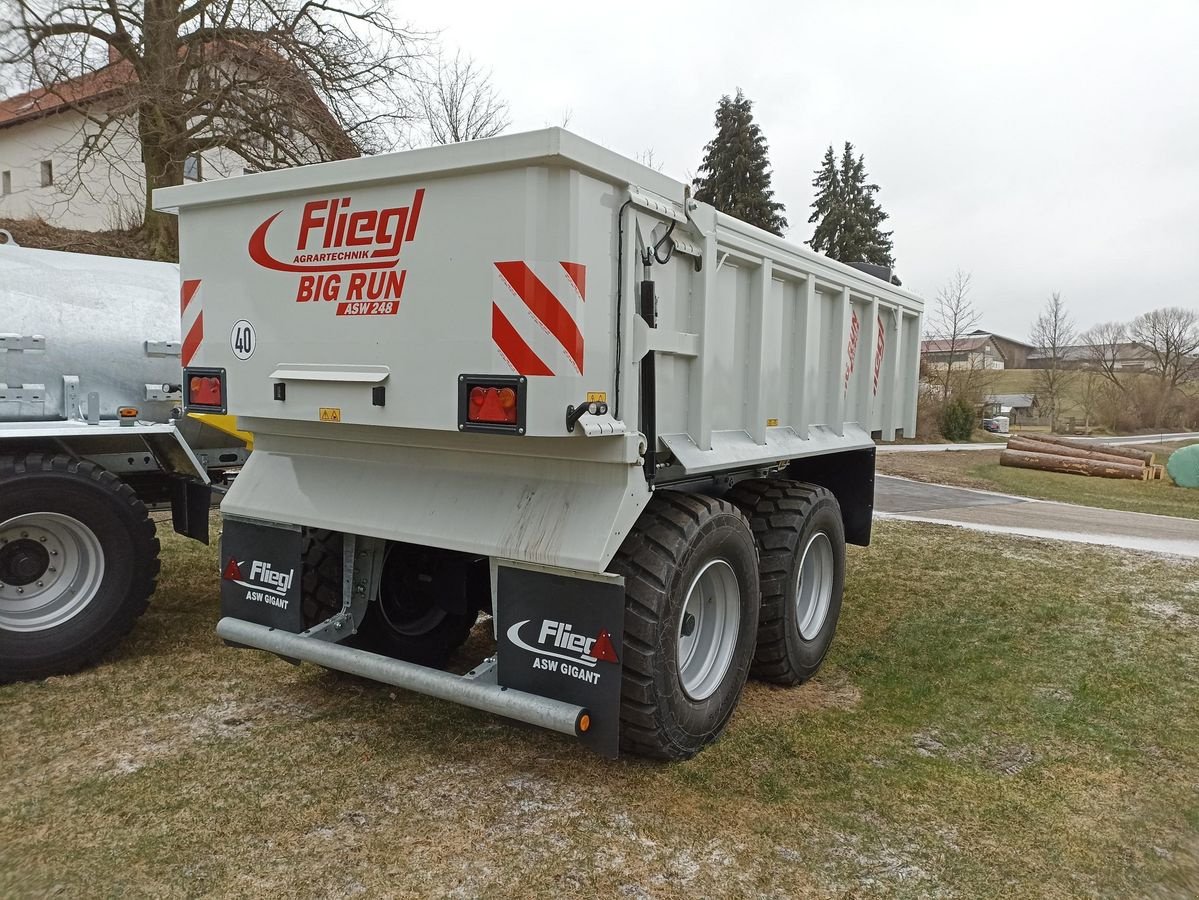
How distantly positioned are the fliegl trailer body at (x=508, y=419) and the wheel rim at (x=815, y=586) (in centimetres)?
54

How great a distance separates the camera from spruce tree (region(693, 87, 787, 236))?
34969mm

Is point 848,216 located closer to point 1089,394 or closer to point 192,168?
point 1089,394

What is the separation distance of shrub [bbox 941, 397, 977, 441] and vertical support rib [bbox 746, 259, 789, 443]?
101 feet

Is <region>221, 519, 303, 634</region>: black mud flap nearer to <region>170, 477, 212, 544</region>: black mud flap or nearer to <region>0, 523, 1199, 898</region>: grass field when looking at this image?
<region>0, 523, 1199, 898</region>: grass field

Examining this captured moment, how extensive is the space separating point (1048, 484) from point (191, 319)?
1919cm

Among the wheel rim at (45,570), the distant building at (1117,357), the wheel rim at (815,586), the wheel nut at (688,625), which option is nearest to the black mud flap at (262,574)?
the wheel rim at (45,570)

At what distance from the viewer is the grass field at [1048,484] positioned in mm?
16306

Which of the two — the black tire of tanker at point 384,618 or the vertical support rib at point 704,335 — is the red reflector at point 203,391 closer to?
the black tire of tanker at point 384,618

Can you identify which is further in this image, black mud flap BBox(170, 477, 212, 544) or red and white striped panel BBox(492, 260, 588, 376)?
black mud flap BBox(170, 477, 212, 544)

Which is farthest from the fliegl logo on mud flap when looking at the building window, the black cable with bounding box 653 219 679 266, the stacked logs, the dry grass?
the stacked logs

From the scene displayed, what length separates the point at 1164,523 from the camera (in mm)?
13281

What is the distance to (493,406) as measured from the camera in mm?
3215

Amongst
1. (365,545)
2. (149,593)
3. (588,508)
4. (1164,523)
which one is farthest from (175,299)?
(1164,523)

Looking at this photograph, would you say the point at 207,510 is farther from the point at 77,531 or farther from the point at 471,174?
the point at 471,174
